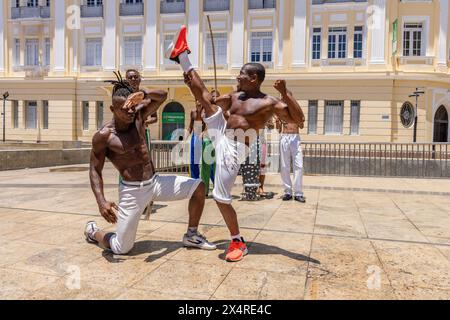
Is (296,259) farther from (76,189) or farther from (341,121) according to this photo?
(341,121)

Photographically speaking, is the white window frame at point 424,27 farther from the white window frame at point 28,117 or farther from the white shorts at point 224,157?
the white window frame at point 28,117

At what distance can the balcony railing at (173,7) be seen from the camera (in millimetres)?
22953

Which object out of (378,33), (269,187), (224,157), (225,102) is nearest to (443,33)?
(378,33)

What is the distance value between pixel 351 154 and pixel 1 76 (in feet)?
80.5

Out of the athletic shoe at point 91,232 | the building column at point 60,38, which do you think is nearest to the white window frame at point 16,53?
the building column at point 60,38

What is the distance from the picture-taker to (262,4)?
21828 millimetres

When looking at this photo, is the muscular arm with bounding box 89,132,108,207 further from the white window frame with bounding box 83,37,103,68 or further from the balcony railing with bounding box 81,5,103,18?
the balcony railing with bounding box 81,5,103,18

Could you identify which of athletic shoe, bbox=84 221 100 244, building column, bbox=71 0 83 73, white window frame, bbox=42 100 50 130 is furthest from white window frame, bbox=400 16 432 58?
white window frame, bbox=42 100 50 130

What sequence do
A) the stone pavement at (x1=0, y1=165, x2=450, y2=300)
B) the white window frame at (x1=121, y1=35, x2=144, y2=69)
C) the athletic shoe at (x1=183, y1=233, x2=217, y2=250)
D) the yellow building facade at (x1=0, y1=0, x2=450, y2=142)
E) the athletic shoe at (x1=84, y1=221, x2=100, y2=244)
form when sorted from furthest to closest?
the white window frame at (x1=121, y1=35, x2=144, y2=69)
the yellow building facade at (x1=0, y1=0, x2=450, y2=142)
the athletic shoe at (x1=84, y1=221, x2=100, y2=244)
the athletic shoe at (x1=183, y1=233, x2=217, y2=250)
the stone pavement at (x1=0, y1=165, x2=450, y2=300)

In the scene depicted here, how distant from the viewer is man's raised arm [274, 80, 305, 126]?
321 cm

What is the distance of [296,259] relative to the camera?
3498mm

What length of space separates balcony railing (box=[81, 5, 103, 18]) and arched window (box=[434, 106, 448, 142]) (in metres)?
21.7

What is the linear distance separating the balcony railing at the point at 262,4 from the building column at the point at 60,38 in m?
12.4

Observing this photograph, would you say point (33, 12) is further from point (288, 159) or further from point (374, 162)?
point (288, 159)
